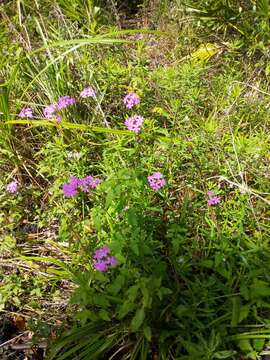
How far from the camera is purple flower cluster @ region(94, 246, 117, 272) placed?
5.01ft

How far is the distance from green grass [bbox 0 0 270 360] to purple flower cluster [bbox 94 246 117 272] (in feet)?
0.12

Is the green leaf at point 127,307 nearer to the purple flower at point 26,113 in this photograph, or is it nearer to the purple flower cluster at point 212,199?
the purple flower cluster at point 212,199

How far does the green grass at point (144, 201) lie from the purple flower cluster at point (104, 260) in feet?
0.12

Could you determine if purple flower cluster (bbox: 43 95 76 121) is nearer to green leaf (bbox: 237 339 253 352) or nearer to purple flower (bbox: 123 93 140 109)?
purple flower (bbox: 123 93 140 109)

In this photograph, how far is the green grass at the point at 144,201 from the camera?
161 cm

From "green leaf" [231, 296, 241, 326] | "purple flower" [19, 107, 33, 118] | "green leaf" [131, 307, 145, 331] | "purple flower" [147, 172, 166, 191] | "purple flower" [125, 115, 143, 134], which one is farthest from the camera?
"purple flower" [19, 107, 33, 118]

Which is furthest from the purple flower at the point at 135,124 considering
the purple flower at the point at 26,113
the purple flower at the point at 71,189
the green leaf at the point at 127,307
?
the green leaf at the point at 127,307

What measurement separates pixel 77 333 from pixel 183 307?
41 centimetres

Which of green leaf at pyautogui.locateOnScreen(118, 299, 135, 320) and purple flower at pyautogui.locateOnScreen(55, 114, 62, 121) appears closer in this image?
green leaf at pyautogui.locateOnScreen(118, 299, 135, 320)

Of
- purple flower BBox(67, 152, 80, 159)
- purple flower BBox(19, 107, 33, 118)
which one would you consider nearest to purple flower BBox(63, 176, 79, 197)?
purple flower BBox(67, 152, 80, 159)

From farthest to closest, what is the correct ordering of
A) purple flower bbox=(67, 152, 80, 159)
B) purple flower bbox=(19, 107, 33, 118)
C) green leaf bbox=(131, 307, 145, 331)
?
purple flower bbox=(19, 107, 33, 118), purple flower bbox=(67, 152, 80, 159), green leaf bbox=(131, 307, 145, 331)

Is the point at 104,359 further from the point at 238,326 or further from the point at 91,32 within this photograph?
the point at 91,32

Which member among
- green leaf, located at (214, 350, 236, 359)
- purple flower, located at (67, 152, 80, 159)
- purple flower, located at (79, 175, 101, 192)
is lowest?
green leaf, located at (214, 350, 236, 359)

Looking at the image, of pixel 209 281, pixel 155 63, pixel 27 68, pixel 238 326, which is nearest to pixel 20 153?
pixel 27 68
